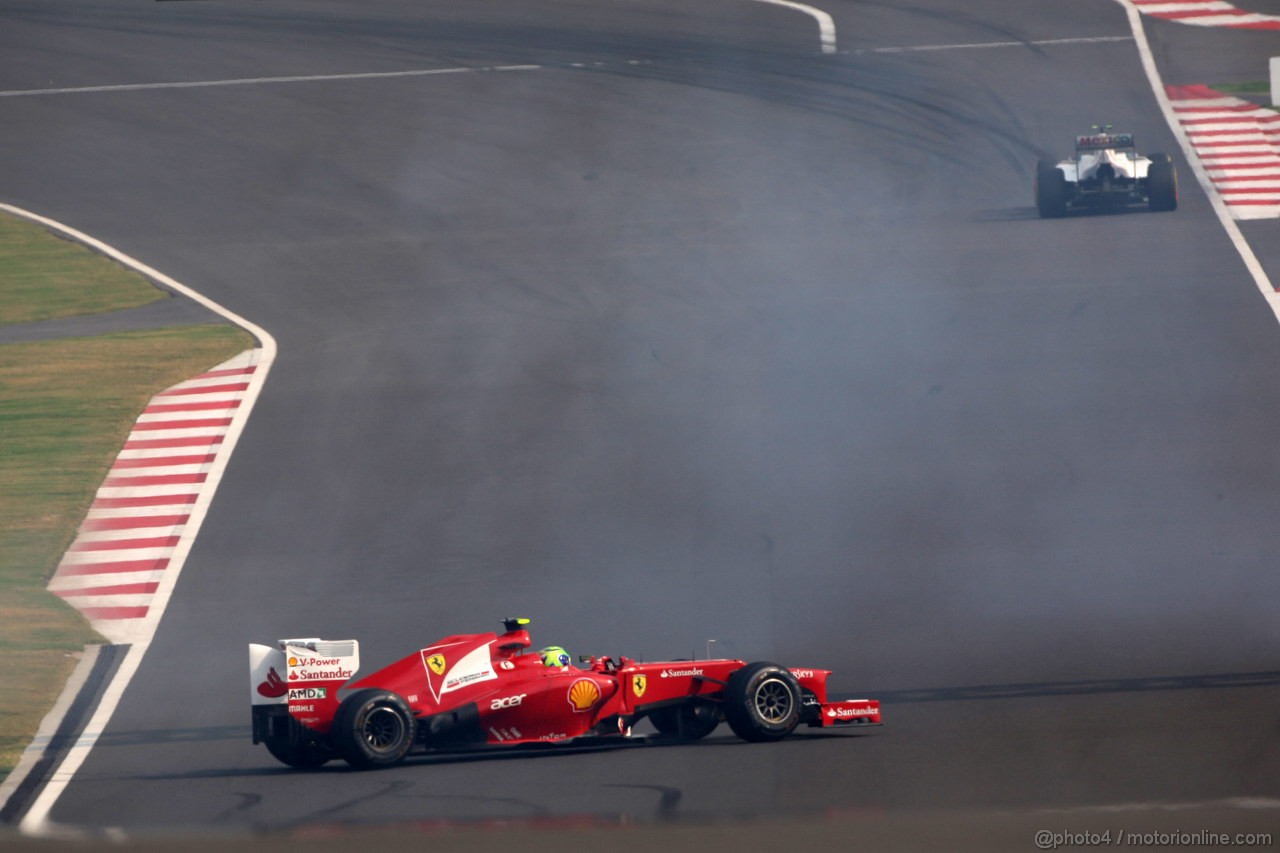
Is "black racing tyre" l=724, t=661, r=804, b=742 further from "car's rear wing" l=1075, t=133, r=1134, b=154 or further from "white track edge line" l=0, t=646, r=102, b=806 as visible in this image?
"car's rear wing" l=1075, t=133, r=1134, b=154

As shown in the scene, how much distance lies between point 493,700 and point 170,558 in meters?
8.33

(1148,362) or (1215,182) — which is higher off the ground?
(1215,182)

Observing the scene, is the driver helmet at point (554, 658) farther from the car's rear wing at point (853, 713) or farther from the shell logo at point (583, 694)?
the car's rear wing at point (853, 713)

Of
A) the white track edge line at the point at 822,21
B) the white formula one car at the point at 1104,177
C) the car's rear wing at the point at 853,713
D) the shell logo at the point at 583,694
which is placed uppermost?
the white track edge line at the point at 822,21

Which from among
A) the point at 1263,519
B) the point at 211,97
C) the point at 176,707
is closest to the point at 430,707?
the point at 176,707

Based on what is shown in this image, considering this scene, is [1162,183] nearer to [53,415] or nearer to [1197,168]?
[1197,168]

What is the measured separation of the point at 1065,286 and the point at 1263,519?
9.19m

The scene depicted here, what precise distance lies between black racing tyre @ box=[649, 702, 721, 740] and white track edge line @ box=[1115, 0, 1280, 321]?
15083mm

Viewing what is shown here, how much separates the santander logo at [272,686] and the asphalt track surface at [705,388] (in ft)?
1.90

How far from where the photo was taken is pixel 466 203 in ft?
116

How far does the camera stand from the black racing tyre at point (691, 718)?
562 inches

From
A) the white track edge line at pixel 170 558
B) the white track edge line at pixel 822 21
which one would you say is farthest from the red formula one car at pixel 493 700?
the white track edge line at pixel 822 21

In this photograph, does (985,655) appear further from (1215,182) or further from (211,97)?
(211,97)

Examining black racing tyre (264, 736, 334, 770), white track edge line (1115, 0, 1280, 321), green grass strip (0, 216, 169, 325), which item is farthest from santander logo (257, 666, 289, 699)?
green grass strip (0, 216, 169, 325)
